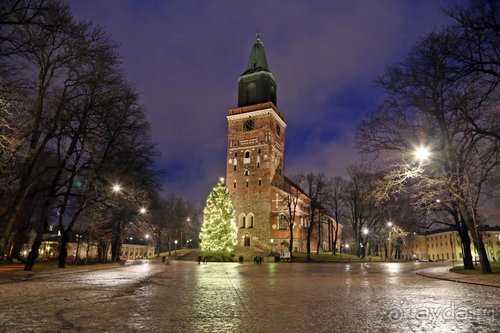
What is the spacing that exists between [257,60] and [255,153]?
1719 centimetres

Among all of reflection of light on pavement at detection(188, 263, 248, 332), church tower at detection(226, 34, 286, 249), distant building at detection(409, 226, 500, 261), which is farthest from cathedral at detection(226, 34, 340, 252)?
distant building at detection(409, 226, 500, 261)

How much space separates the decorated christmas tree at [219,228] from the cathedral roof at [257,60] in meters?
23.4

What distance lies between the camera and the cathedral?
197 feet

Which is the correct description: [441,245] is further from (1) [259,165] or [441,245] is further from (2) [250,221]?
(1) [259,165]

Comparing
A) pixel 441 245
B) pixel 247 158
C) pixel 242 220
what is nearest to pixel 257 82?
pixel 247 158

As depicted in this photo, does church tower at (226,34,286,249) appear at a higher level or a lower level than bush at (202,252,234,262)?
higher

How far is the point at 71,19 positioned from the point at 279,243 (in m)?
50.4

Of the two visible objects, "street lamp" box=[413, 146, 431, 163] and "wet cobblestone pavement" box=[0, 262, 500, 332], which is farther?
"street lamp" box=[413, 146, 431, 163]

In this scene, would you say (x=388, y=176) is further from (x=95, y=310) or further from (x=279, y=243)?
(x=279, y=243)

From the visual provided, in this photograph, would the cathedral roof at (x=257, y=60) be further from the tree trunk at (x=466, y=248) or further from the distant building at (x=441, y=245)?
the distant building at (x=441, y=245)

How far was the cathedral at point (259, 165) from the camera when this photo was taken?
197ft

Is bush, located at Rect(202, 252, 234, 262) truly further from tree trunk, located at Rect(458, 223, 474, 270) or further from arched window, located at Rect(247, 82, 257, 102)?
tree trunk, located at Rect(458, 223, 474, 270)

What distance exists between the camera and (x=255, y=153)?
208ft

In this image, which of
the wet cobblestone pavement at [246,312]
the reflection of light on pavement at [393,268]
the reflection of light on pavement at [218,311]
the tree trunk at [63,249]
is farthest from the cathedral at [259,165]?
the wet cobblestone pavement at [246,312]
